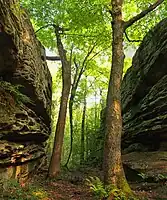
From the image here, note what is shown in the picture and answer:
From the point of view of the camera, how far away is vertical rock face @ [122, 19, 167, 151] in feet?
48.4

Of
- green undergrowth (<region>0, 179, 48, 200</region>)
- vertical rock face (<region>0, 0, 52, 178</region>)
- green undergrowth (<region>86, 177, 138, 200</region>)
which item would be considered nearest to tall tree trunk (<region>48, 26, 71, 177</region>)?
vertical rock face (<region>0, 0, 52, 178</region>)

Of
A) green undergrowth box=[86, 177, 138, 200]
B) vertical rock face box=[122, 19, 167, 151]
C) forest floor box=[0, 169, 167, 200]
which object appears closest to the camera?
green undergrowth box=[86, 177, 138, 200]

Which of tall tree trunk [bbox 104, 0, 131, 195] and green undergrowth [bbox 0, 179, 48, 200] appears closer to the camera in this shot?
green undergrowth [bbox 0, 179, 48, 200]

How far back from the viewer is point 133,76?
19.4 m

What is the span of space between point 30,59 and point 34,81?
1.09 meters

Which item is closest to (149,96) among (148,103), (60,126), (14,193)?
(148,103)

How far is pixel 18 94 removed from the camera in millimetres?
11031

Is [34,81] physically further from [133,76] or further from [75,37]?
[133,76]

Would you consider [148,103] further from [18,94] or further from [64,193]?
[18,94]

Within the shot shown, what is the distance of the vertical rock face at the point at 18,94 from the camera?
9.48 metres

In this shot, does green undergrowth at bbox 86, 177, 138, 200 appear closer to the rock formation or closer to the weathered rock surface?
the weathered rock surface

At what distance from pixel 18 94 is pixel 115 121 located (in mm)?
4539

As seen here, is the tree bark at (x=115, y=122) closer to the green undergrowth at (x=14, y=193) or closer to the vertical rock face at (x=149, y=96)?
the green undergrowth at (x=14, y=193)

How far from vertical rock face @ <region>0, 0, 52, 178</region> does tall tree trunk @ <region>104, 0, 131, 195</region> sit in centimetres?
401
